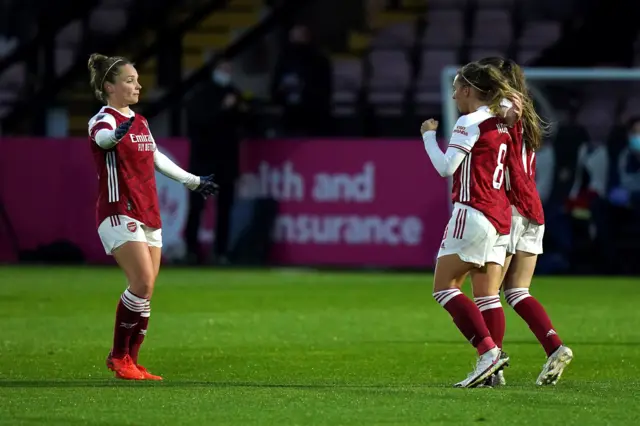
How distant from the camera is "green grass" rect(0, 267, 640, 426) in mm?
7059

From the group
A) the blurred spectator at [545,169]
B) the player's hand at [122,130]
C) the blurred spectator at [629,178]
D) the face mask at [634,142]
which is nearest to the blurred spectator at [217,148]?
the blurred spectator at [545,169]

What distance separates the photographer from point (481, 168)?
8.07 m

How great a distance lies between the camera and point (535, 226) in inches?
336

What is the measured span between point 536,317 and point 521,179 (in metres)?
0.78

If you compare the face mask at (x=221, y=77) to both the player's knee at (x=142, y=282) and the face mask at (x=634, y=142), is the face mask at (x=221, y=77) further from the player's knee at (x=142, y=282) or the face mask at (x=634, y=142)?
the player's knee at (x=142, y=282)

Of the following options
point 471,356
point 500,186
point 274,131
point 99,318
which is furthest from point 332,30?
point 500,186

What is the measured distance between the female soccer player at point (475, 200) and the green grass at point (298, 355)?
34 centimetres

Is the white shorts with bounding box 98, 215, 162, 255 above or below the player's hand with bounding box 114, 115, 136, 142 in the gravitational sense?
below

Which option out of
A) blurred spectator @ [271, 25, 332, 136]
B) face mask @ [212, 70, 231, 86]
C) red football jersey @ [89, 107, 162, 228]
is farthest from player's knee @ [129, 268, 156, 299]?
face mask @ [212, 70, 231, 86]

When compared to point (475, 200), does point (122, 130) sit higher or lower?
higher

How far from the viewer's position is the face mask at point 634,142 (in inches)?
698

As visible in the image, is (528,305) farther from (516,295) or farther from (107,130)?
(107,130)

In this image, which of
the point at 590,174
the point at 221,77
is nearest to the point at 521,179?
the point at 590,174

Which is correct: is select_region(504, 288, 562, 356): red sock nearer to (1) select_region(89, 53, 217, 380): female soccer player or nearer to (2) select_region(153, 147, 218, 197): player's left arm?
(2) select_region(153, 147, 218, 197): player's left arm
